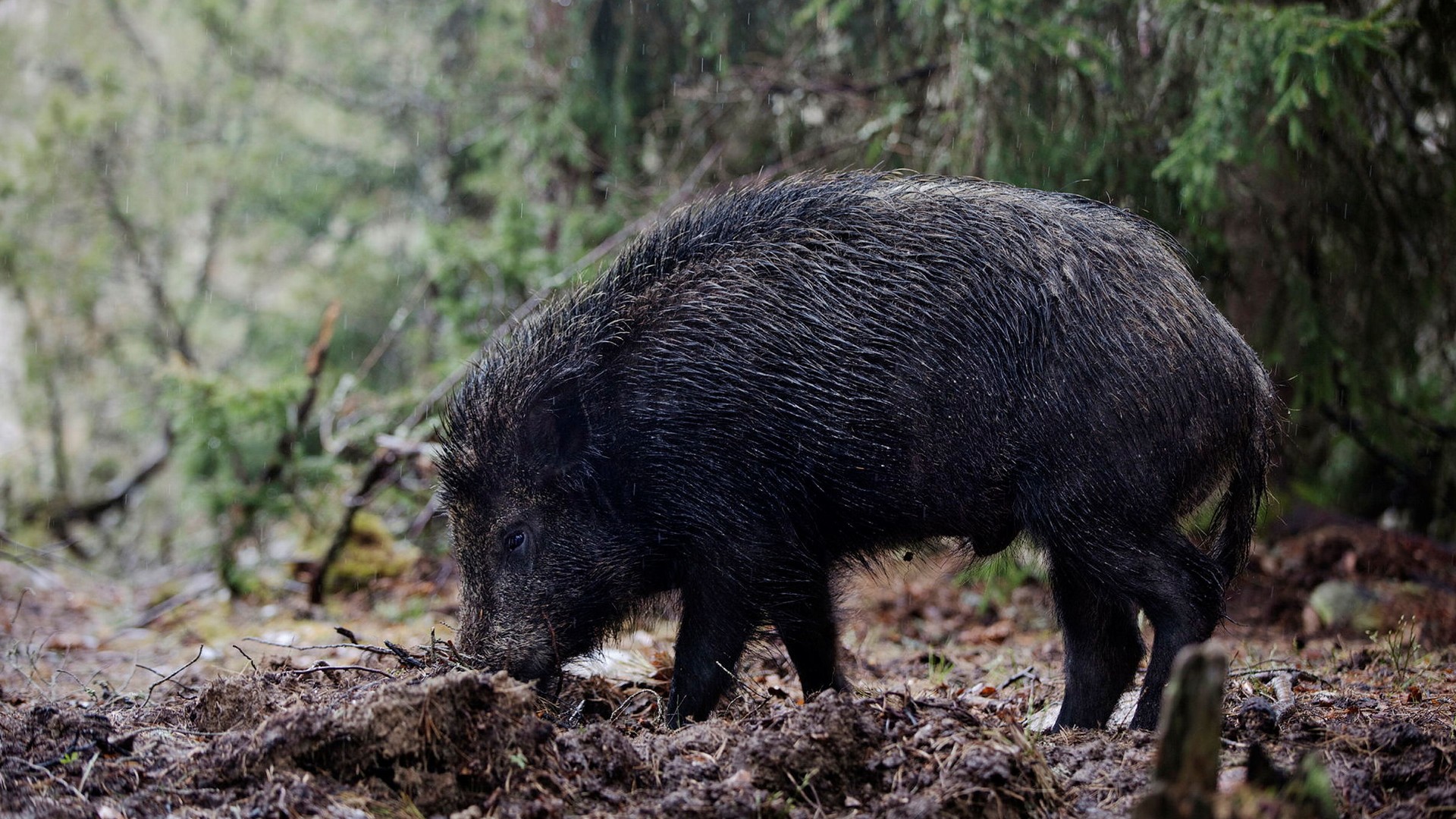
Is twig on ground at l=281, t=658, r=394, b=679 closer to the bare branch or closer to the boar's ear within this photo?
the boar's ear

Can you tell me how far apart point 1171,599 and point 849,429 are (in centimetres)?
124

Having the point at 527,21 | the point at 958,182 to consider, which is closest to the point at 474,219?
the point at 527,21

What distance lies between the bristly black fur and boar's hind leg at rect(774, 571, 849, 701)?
12mm

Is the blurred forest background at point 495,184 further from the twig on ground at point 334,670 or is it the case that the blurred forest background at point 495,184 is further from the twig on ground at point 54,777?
the twig on ground at point 54,777

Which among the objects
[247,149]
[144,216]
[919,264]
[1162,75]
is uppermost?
[1162,75]

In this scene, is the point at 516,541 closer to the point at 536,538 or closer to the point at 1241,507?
the point at 536,538

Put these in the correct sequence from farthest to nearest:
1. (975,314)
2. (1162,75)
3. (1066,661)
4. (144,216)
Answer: (144,216), (1162,75), (1066,661), (975,314)

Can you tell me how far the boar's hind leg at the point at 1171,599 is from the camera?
152 inches

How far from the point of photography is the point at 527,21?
401 inches

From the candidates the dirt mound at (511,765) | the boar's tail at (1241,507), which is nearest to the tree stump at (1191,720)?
the dirt mound at (511,765)

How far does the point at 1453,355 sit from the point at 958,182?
19.3 ft

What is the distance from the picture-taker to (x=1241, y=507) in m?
4.24

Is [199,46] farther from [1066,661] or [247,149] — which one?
[1066,661]

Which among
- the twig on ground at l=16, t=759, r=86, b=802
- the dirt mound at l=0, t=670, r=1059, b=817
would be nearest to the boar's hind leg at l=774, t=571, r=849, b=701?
the dirt mound at l=0, t=670, r=1059, b=817
